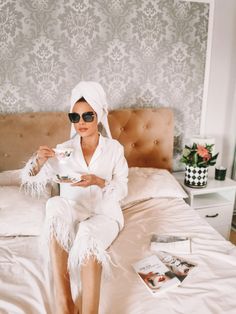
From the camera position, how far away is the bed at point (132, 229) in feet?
4.26

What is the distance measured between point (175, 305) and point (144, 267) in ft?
0.93

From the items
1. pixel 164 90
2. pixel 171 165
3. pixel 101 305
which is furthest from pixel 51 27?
pixel 101 305

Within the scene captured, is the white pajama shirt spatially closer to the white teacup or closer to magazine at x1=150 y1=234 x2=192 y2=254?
the white teacup

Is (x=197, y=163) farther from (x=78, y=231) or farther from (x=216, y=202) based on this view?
(x=78, y=231)

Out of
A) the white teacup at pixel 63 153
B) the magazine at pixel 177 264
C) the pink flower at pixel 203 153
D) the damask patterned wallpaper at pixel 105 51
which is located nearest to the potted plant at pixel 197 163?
the pink flower at pixel 203 153

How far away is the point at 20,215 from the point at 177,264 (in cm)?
94

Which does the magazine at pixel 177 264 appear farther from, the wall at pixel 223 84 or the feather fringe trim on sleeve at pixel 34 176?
the wall at pixel 223 84

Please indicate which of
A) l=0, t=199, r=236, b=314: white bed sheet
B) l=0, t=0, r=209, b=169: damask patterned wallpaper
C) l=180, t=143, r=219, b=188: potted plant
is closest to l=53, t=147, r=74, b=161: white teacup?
l=0, t=199, r=236, b=314: white bed sheet

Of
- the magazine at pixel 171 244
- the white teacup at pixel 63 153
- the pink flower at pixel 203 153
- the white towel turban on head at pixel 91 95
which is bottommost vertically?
the magazine at pixel 171 244

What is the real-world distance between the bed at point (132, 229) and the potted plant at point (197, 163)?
0.21m

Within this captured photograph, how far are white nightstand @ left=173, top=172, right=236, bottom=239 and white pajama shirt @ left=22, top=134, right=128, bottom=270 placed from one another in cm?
90

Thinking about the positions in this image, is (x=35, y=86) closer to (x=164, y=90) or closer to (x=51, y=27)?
(x=51, y=27)

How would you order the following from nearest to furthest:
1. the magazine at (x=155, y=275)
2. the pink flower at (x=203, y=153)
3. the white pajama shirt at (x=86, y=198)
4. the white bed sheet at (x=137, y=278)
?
the white bed sheet at (x=137, y=278) → the magazine at (x=155, y=275) → the white pajama shirt at (x=86, y=198) → the pink flower at (x=203, y=153)

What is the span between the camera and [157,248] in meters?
1.67
